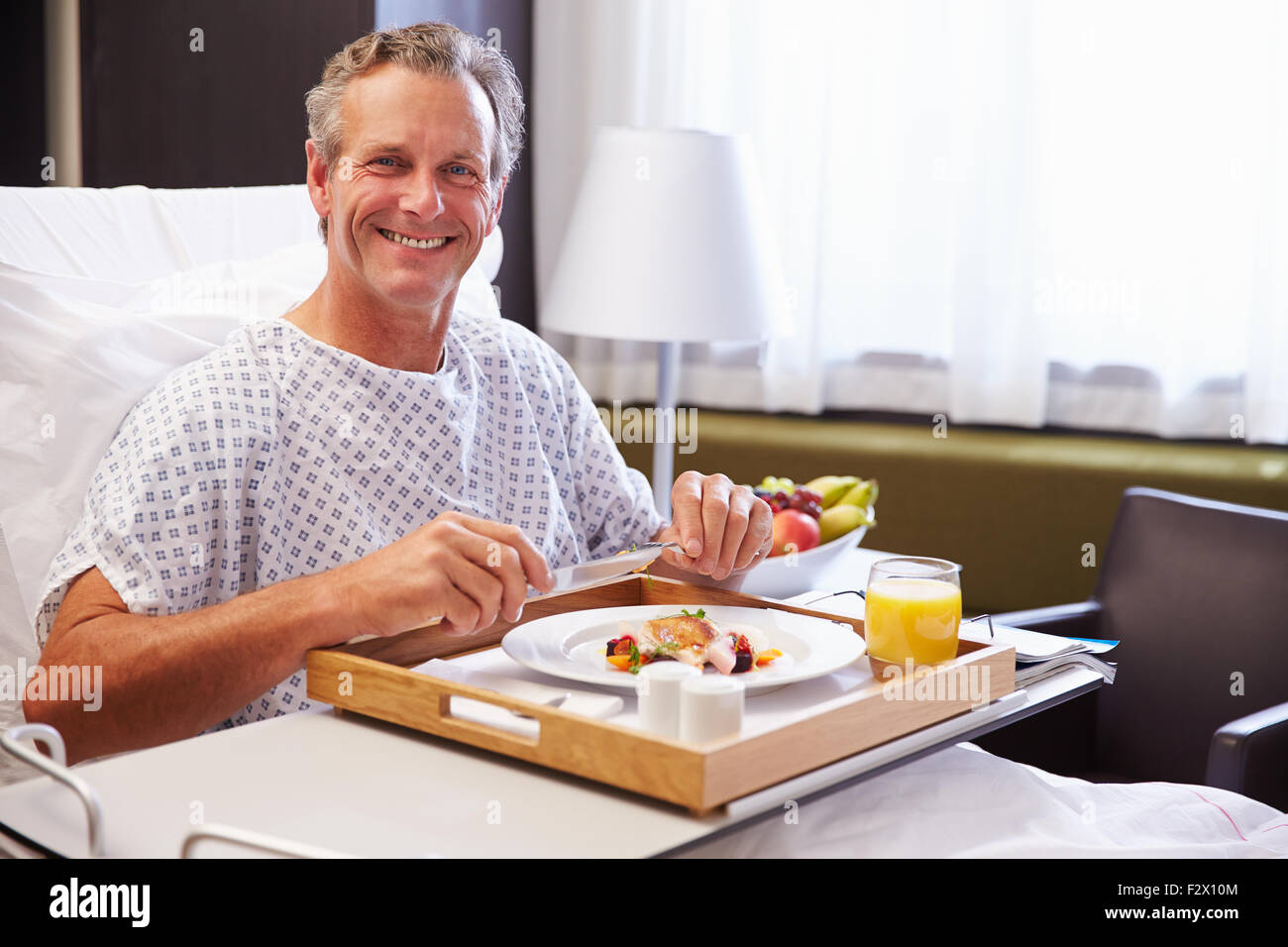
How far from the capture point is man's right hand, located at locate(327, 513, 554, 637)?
1164 millimetres

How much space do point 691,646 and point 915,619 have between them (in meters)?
0.21

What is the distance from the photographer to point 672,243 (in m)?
2.29

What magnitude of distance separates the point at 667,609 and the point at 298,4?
2045 millimetres

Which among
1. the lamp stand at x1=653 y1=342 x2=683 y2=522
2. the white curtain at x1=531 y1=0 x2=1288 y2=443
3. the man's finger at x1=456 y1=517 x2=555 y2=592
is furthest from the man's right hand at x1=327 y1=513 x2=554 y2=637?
the white curtain at x1=531 y1=0 x2=1288 y2=443

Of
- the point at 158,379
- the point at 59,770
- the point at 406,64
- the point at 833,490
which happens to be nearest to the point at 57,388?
the point at 158,379

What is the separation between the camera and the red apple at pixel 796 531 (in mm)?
1930

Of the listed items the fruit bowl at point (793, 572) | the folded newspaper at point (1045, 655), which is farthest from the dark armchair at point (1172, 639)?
the folded newspaper at point (1045, 655)

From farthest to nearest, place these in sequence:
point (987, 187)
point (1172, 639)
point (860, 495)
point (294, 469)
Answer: point (987, 187) < point (860, 495) < point (1172, 639) < point (294, 469)

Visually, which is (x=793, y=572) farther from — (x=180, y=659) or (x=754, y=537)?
(x=180, y=659)

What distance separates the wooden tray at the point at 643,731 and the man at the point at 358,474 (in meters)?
0.08

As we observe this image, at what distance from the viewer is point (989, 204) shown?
9.66ft

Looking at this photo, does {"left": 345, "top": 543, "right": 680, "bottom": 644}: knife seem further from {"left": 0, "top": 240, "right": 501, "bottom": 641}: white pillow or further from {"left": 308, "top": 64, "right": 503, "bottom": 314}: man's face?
{"left": 0, "top": 240, "right": 501, "bottom": 641}: white pillow
